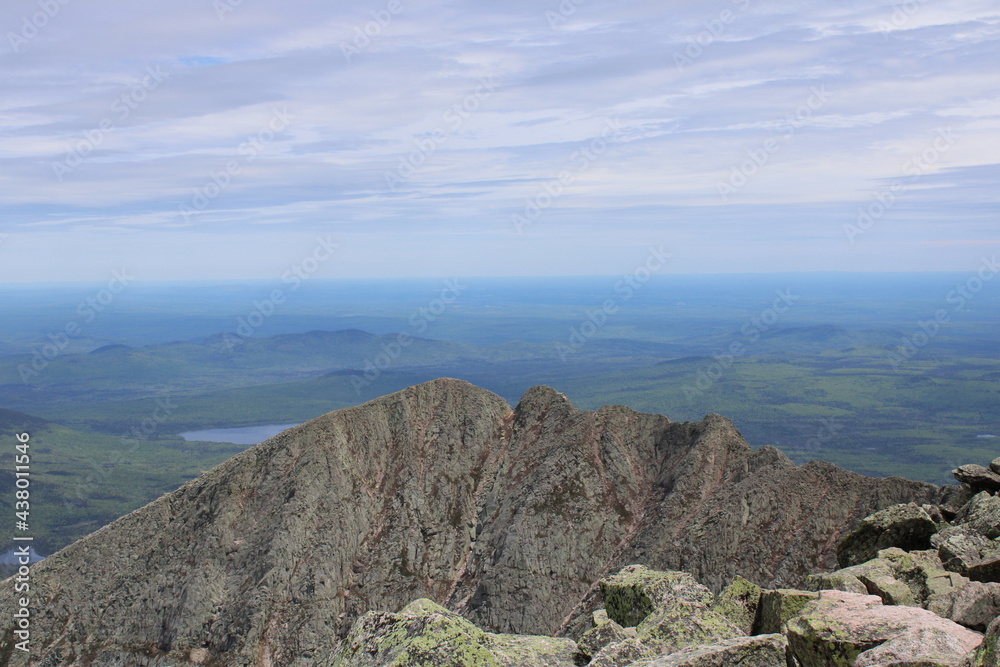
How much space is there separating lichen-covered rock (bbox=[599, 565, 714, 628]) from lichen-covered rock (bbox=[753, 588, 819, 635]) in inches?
170

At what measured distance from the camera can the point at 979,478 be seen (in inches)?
1452

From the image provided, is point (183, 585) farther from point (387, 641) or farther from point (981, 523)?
point (981, 523)

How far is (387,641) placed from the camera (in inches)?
723

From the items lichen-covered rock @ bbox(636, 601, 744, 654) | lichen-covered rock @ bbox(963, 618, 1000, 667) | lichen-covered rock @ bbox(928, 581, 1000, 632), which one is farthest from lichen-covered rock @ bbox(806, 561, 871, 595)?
lichen-covered rock @ bbox(963, 618, 1000, 667)

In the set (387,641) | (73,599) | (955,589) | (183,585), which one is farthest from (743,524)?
(73,599)

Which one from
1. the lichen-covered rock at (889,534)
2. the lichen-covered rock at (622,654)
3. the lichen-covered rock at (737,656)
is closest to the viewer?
the lichen-covered rock at (737,656)

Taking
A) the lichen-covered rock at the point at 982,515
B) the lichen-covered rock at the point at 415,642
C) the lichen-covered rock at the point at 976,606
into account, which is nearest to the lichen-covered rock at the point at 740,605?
the lichen-covered rock at the point at 976,606

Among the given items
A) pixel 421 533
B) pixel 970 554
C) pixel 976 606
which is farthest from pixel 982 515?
pixel 421 533

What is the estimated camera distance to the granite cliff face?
67125mm

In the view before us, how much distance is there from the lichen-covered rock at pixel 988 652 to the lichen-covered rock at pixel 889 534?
72.4 ft

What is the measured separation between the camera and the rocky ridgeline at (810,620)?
1666cm

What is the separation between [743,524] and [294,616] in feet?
144

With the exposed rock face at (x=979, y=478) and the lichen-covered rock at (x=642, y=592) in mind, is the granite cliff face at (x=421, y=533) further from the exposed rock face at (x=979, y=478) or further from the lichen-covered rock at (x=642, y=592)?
the lichen-covered rock at (x=642, y=592)

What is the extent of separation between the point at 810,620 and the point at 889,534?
2238 centimetres
